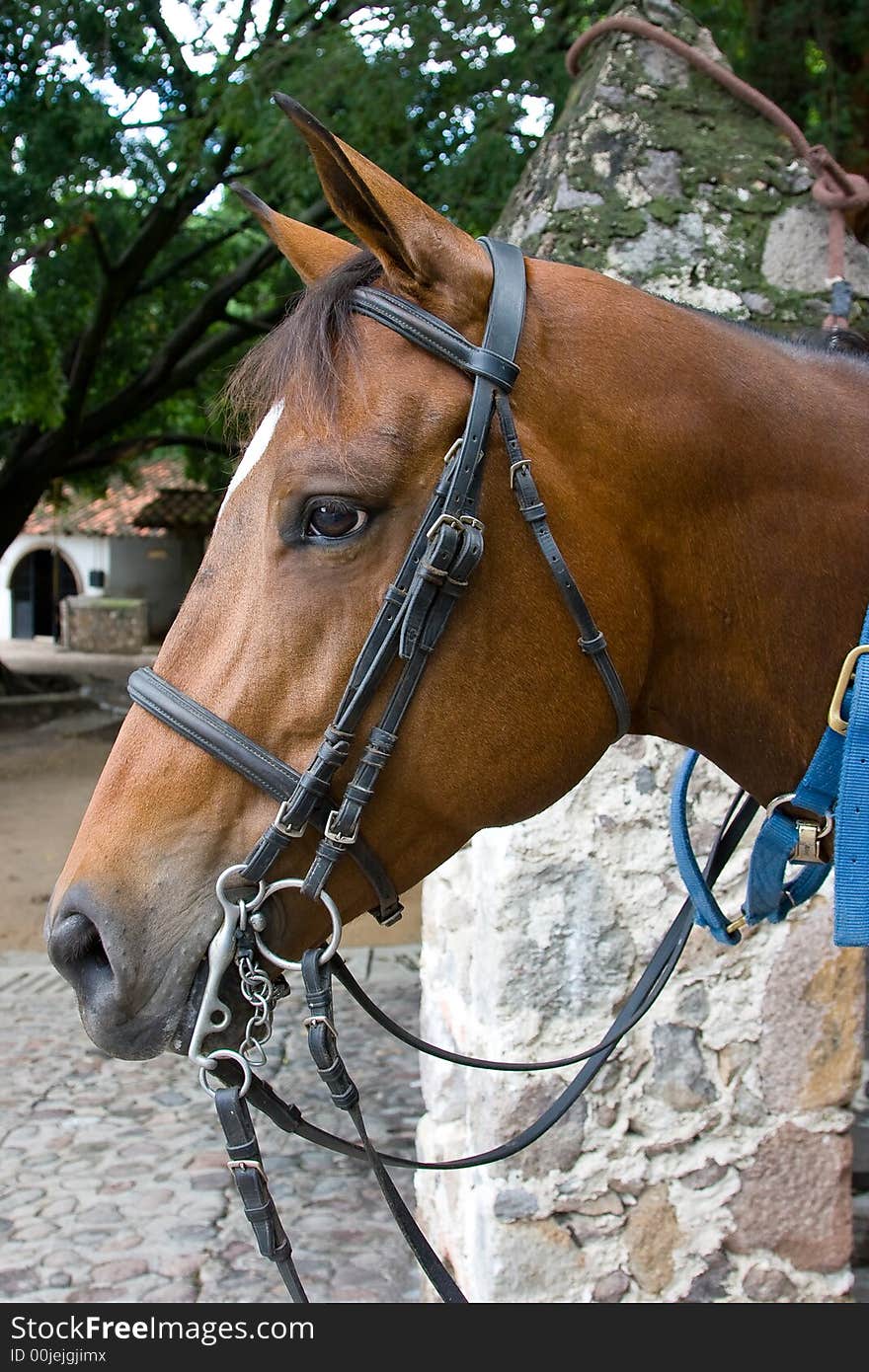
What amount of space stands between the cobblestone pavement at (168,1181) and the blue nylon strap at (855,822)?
2.30 m

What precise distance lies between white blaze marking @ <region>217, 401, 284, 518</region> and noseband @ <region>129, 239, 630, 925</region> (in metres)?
0.20

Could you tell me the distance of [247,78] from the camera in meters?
5.96

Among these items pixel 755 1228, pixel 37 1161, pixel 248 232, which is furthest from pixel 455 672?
pixel 248 232

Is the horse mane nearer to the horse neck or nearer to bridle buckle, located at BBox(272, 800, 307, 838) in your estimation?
the horse neck

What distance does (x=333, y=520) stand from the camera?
1.40 metres

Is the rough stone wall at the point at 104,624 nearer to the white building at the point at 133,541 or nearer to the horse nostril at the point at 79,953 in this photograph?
the white building at the point at 133,541

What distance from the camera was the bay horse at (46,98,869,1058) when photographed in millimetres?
1373

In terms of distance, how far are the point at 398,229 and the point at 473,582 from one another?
1.46 ft

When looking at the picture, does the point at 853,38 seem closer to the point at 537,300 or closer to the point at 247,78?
the point at 247,78

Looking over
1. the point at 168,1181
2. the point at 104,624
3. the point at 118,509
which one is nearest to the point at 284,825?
the point at 168,1181

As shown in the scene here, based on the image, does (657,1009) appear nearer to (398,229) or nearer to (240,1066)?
(240,1066)

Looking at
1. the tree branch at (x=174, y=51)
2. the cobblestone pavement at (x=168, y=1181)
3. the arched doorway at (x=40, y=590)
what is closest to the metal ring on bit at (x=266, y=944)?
the cobblestone pavement at (x=168, y=1181)

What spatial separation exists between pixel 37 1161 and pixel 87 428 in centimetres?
1128

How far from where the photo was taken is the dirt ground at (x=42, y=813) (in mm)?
6934
